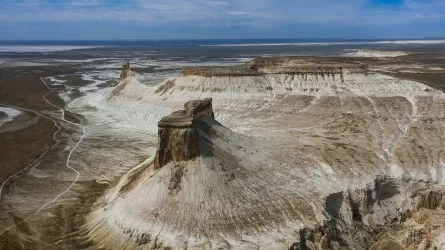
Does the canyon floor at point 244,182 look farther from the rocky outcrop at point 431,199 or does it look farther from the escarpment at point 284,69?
the escarpment at point 284,69

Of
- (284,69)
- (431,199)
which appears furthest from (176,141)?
(284,69)

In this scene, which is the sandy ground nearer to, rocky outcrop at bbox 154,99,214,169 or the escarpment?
rocky outcrop at bbox 154,99,214,169

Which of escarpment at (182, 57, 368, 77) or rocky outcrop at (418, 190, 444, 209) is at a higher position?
escarpment at (182, 57, 368, 77)

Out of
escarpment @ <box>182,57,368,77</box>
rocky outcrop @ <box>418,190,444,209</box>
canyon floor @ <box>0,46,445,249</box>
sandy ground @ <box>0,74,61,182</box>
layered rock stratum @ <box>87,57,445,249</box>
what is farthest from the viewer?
escarpment @ <box>182,57,368,77</box>

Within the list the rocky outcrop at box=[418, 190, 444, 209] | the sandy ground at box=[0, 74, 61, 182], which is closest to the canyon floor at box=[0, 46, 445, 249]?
the rocky outcrop at box=[418, 190, 444, 209]

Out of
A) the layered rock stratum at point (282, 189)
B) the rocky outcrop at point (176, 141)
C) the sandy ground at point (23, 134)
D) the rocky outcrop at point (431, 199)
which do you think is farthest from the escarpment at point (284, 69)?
A: the rocky outcrop at point (176, 141)

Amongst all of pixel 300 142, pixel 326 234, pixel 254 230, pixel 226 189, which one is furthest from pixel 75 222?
pixel 300 142

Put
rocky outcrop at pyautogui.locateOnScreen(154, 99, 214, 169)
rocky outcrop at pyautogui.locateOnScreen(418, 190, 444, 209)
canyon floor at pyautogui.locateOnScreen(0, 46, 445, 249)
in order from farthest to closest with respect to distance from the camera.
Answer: rocky outcrop at pyautogui.locateOnScreen(418, 190, 444, 209)
rocky outcrop at pyautogui.locateOnScreen(154, 99, 214, 169)
canyon floor at pyautogui.locateOnScreen(0, 46, 445, 249)

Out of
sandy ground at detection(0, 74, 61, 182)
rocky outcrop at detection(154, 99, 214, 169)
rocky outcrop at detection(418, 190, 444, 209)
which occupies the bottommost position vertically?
sandy ground at detection(0, 74, 61, 182)

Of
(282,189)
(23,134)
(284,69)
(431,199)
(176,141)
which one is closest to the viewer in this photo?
(176,141)

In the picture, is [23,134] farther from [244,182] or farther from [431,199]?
[431,199]
